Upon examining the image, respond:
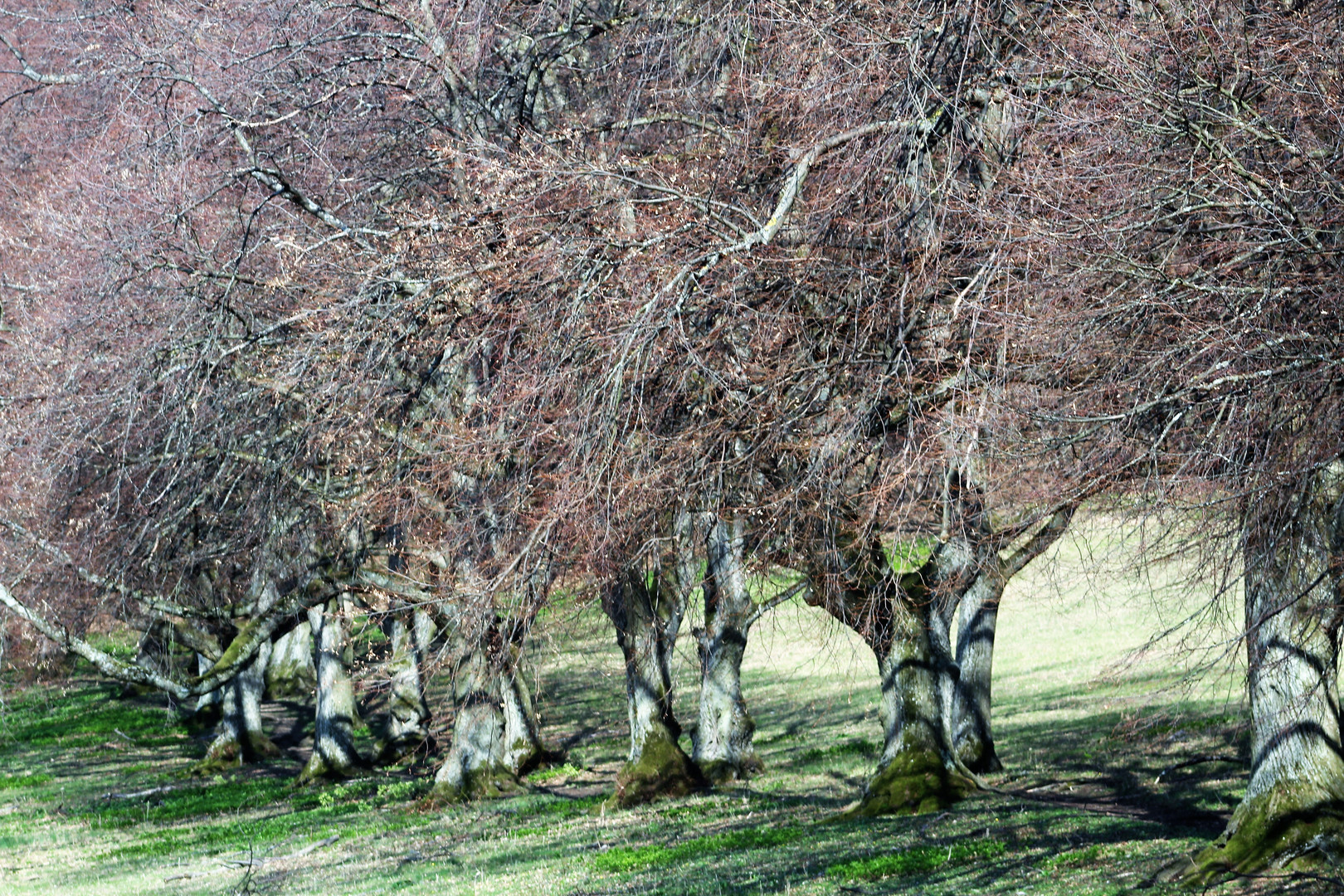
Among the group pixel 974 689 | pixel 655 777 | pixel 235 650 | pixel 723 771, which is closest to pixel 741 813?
pixel 655 777

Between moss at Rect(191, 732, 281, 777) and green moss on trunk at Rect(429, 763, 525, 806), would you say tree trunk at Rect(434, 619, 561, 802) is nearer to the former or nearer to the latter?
green moss on trunk at Rect(429, 763, 525, 806)

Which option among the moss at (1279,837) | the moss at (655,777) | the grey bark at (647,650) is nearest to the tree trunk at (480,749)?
the grey bark at (647,650)

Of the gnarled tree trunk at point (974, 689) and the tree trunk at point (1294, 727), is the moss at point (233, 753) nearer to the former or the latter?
the gnarled tree trunk at point (974, 689)

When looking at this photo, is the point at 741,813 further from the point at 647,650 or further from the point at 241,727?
the point at 241,727

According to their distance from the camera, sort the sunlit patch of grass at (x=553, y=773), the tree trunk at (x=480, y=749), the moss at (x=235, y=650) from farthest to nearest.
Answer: the sunlit patch of grass at (x=553, y=773), the tree trunk at (x=480, y=749), the moss at (x=235, y=650)

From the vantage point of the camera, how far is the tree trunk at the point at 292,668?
38.1 metres

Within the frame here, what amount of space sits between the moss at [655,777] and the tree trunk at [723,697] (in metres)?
1.15

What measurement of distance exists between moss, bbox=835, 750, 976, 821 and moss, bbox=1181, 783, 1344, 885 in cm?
445

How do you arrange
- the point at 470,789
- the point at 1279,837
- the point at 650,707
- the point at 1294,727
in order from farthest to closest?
the point at 470,789 < the point at 650,707 < the point at 1294,727 < the point at 1279,837

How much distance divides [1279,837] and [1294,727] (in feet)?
2.71

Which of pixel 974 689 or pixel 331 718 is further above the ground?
pixel 331 718

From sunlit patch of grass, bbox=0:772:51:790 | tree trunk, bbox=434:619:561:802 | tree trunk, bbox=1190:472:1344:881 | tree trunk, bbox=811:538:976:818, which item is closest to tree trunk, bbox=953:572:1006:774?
tree trunk, bbox=811:538:976:818

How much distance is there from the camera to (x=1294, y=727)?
1095 centimetres

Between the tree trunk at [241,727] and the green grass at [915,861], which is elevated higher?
the tree trunk at [241,727]
